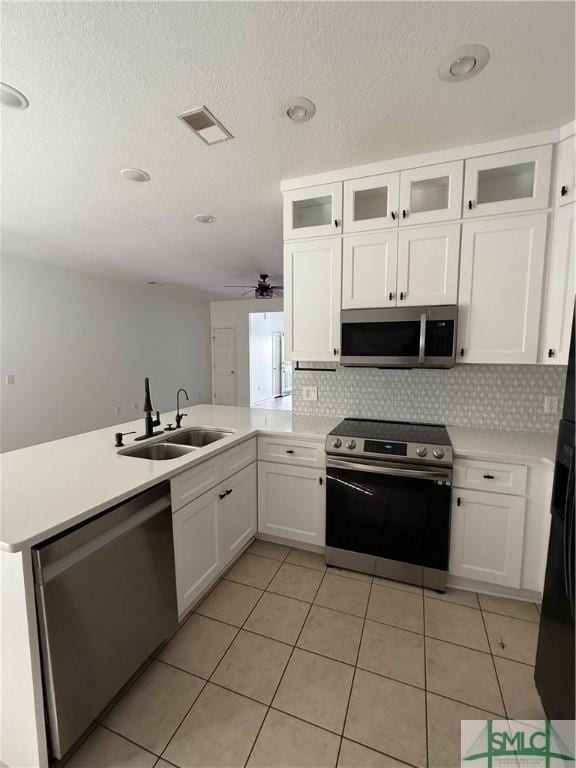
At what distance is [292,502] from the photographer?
2.43 meters

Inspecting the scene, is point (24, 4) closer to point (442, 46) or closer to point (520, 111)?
point (442, 46)

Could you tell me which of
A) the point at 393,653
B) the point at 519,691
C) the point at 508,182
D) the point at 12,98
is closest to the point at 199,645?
the point at 393,653

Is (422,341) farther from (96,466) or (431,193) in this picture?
(96,466)

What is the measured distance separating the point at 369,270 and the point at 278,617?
2203 millimetres

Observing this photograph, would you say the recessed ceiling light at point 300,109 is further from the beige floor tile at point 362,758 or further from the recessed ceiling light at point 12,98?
the beige floor tile at point 362,758

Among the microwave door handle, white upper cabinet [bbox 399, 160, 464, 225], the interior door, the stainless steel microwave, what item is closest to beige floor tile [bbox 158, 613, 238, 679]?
the stainless steel microwave

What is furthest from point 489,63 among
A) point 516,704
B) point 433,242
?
point 516,704

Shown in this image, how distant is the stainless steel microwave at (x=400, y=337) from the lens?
2.07 meters

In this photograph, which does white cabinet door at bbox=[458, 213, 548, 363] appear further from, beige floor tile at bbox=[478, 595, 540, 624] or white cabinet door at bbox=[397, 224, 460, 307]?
beige floor tile at bbox=[478, 595, 540, 624]

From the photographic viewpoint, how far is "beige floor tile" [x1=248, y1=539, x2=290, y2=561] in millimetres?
2463

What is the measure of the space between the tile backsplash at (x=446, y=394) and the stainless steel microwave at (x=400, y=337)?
0.42m

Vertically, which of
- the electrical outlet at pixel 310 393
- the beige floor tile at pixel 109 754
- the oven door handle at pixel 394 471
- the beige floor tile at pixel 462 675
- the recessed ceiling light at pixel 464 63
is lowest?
the beige floor tile at pixel 109 754

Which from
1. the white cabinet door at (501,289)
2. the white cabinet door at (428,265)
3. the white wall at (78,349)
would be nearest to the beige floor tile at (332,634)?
the white cabinet door at (501,289)

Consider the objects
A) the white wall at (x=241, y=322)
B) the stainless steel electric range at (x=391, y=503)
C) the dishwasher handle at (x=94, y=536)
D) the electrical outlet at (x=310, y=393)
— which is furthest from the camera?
the white wall at (x=241, y=322)
